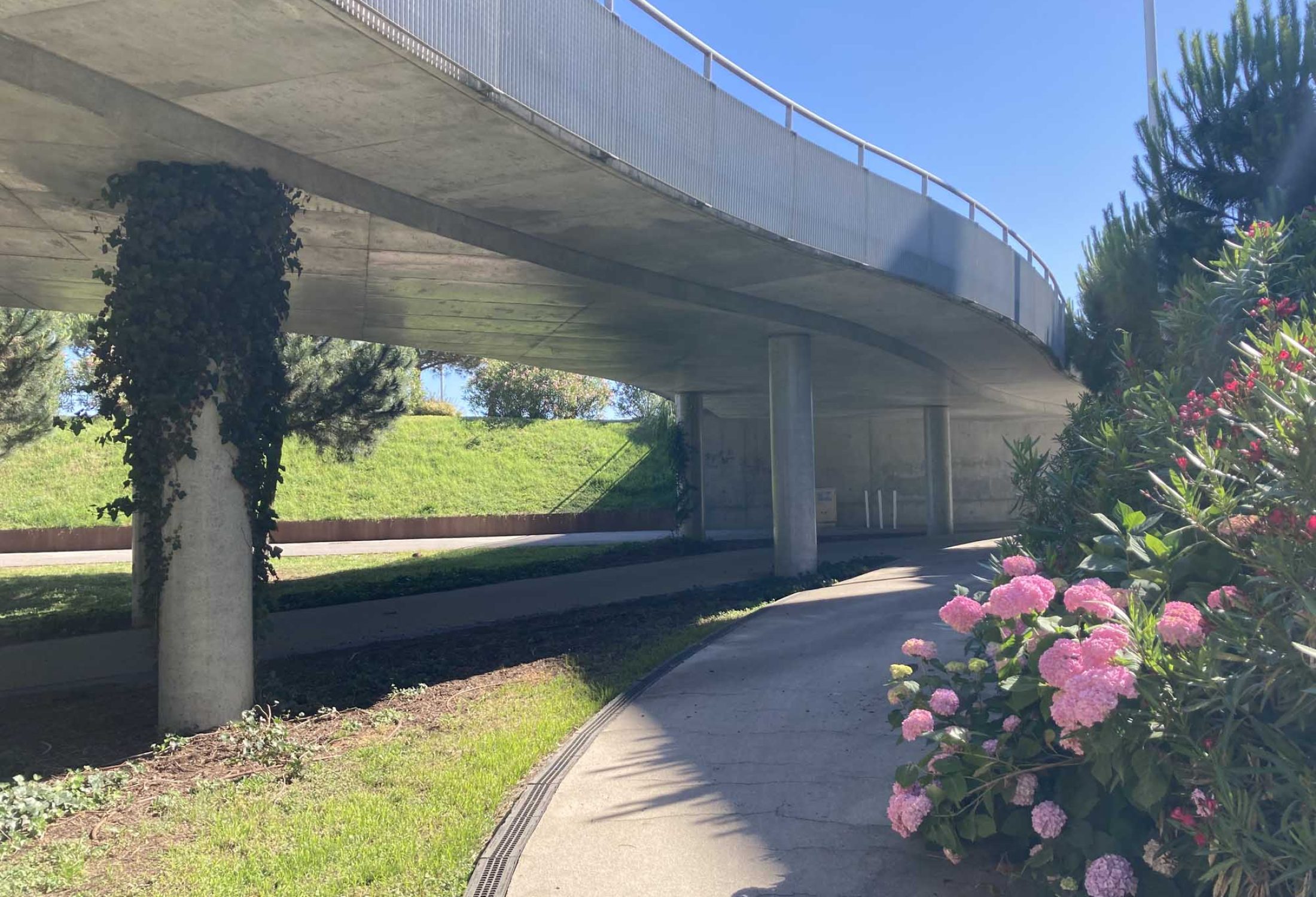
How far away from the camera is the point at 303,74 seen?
5.91 m

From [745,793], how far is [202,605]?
14.0ft

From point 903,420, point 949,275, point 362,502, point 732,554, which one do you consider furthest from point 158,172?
point 903,420

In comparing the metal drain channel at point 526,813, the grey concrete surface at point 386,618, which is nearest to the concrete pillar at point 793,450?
the grey concrete surface at point 386,618

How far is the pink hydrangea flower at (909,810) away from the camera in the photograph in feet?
13.3

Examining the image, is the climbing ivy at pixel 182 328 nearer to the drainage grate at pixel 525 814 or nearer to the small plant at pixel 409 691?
the small plant at pixel 409 691

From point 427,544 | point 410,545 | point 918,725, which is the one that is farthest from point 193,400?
point 427,544

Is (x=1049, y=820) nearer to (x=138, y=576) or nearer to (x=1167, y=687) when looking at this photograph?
(x=1167, y=687)

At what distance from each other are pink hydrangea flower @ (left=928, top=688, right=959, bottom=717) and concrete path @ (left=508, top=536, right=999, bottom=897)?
658mm

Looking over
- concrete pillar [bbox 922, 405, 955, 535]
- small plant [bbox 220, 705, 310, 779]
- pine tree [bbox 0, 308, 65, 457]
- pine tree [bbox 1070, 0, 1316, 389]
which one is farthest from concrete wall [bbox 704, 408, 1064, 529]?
small plant [bbox 220, 705, 310, 779]

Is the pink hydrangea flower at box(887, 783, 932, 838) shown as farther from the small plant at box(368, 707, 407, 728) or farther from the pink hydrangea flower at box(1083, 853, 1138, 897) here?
the small plant at box(368, 707, 407, 728)

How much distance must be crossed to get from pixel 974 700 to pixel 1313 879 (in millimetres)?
1813

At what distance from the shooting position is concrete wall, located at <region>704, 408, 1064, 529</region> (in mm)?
32188

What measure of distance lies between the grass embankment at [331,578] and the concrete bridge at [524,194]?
3.72 m

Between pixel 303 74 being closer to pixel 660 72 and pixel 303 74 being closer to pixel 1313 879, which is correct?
pixel 660 72
